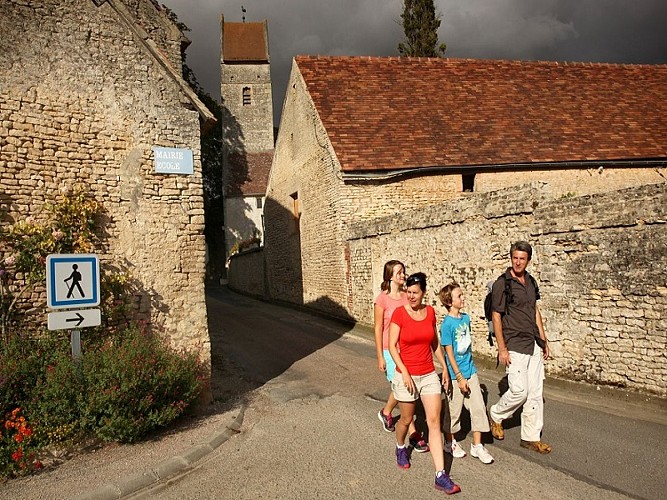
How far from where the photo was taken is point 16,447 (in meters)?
4.91

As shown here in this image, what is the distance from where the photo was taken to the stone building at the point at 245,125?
137 feet

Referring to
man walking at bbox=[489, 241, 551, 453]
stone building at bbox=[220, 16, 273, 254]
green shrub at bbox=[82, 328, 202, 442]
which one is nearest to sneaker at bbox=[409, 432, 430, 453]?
man walking at bbox=[489, 241, 551, 453]

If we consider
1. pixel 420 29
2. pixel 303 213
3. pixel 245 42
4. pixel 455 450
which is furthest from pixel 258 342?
pixel 245 42

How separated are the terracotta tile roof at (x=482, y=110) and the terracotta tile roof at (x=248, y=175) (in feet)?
81.6

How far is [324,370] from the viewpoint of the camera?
925cm

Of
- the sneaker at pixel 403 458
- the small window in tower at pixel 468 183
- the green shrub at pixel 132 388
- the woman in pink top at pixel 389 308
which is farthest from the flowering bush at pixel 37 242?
the small window in tower at pixel 468 183

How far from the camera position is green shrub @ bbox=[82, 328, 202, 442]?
540cm

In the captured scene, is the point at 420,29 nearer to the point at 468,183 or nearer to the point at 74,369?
the point at 468,183

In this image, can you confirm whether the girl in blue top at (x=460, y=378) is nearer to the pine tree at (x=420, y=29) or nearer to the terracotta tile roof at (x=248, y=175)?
the pine tree at (x=420, y=29)

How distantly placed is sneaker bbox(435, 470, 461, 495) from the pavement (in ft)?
7.38

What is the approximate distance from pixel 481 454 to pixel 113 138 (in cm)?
607

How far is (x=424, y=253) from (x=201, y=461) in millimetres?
7202

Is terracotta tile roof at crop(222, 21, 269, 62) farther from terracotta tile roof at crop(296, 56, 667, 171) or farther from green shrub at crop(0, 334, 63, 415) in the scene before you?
green shrub at crop(0, 334, 63, 415)

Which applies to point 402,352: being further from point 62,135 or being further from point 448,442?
point 62,135
